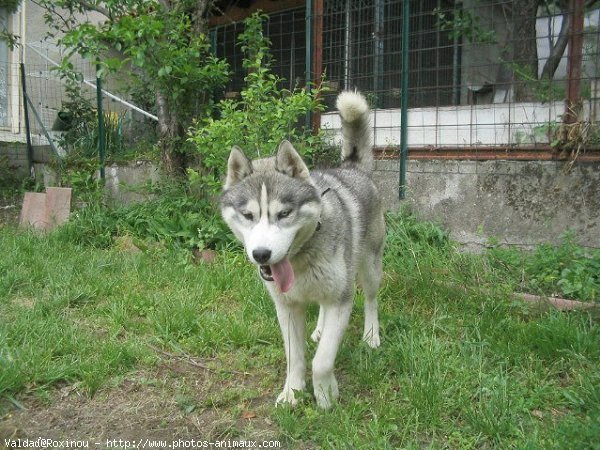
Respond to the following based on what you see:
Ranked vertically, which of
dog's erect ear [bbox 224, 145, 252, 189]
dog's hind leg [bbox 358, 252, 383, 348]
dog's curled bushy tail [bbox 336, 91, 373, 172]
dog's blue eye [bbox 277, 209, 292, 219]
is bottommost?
dog's hind leg [bbox 358, 252, 383, 348]

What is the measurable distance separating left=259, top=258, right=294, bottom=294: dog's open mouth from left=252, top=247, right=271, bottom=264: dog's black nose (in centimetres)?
13

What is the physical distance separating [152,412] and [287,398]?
647 mm

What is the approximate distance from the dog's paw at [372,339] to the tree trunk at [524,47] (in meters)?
2.90

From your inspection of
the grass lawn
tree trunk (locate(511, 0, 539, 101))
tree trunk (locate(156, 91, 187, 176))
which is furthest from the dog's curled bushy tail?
tree trunk (locate(156, 91, 187, 176))

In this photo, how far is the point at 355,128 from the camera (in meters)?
3.55

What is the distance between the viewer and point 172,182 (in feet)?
19.3

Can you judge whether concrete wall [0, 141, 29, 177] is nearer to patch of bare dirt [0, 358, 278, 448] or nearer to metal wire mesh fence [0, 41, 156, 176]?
metal wire mesh fence [0, 41, 156, 176]

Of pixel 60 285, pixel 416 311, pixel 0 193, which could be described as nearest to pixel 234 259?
pixel 60 285

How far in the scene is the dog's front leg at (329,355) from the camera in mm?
2389

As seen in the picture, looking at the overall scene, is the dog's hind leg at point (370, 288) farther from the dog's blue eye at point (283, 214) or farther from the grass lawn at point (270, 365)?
the dog's blue eye at point (283, 214)

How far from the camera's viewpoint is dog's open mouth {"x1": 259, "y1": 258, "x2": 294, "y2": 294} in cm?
231

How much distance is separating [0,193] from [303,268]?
6.74 m

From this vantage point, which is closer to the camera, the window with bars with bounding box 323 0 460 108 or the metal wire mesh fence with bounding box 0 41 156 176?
the window with bars with bounding box 323 0 460 108

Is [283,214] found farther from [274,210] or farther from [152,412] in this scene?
[152,412]
